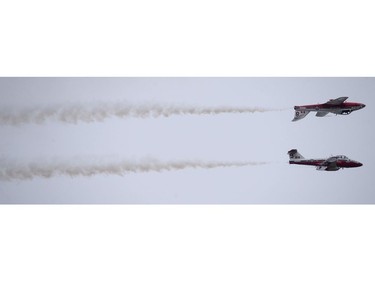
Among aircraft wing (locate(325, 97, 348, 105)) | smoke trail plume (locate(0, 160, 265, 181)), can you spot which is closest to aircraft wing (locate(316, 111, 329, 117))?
aircraft wing (locate(325, 97, 348, 105))

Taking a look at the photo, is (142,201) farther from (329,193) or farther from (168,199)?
(329,193)

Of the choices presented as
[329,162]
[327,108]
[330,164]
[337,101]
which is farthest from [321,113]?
[330,164]

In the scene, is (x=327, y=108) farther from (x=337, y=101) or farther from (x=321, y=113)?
(x=337, y=101)

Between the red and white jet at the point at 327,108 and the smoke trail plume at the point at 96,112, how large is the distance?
1.98m

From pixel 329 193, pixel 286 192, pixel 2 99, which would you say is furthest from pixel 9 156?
pixel 329 193

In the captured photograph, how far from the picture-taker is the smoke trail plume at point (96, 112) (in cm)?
3775

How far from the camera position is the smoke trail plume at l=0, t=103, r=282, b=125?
3775 centimetres

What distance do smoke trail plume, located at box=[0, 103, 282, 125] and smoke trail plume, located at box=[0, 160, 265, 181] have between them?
2631 mm

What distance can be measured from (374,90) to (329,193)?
6404mm

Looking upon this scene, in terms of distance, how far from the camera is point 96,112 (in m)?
37.9

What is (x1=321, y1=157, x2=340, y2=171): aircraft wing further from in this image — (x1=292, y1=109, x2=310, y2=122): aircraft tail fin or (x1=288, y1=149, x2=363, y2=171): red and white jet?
(x1=292, y1=109, x2=310, y2=122): aircraft tail fin

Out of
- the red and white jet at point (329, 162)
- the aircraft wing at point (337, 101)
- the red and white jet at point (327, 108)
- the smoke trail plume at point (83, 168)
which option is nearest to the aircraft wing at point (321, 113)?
the red and white jet at point (327, 108)

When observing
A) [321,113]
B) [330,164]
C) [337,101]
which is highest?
[337,101]

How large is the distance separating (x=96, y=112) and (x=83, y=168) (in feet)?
11.0
